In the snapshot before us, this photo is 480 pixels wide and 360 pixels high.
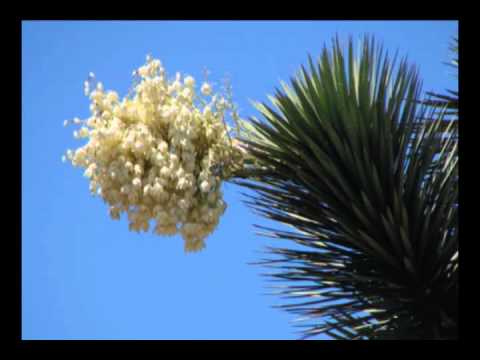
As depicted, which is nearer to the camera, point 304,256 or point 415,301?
point 415,301

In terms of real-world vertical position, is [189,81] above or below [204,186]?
above

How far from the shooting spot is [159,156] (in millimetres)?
3650

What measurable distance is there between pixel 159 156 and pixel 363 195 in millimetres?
972

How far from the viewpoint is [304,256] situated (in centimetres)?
386

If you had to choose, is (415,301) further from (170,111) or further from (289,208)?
(170,111)

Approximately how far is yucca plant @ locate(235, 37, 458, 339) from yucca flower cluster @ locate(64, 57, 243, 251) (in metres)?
0.27

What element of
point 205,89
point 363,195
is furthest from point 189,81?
point 363,195

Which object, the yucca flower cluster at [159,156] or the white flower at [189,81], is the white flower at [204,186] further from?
the white flower at [189,81]

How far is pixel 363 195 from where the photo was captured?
3576 mm

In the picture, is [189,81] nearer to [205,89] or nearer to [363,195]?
[205,89]

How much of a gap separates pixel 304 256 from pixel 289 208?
255mm

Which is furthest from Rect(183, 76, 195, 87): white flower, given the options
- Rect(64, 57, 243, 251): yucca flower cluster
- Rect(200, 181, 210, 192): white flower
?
Rect(200, 181, 210, 192): white flower

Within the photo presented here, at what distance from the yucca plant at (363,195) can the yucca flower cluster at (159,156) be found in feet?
0.87
